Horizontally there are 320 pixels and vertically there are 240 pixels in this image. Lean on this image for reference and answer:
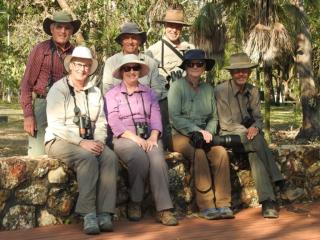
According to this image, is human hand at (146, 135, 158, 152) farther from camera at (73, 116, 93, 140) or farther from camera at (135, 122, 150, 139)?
camera at (73, 116, 93, 140)

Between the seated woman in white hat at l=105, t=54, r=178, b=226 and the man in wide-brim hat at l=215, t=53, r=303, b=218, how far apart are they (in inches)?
35.2

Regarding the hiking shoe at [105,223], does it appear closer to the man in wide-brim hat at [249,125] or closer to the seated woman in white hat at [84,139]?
the seated woman in white hat at [84,139]

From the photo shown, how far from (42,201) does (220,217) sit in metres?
1.81

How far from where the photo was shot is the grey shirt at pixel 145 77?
6.71 metres

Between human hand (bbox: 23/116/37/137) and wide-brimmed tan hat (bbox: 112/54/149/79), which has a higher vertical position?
wide-brimmed tan hat (bbox: 112/54/149/79)

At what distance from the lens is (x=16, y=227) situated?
5605 mm

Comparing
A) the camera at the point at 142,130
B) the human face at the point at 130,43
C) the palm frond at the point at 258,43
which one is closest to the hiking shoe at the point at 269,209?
the camera at the point at 142,130

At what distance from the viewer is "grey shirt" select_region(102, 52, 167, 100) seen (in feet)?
22.0

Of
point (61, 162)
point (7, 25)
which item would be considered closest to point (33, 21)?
point (7, 25)

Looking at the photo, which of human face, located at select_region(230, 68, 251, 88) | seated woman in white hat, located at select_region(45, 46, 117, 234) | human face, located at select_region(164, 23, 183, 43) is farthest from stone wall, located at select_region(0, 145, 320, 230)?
human face, located at select_region(164, 23, 183, 43)

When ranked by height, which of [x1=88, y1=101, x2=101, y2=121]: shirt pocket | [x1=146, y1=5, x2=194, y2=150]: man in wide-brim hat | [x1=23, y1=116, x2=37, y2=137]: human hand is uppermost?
[x1=146, y1=5, x2=194, y2=150]: man in wide-brim hat

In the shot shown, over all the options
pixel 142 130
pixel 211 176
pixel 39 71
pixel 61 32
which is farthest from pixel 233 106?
pixel 39 71

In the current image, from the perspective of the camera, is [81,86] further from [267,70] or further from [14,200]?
[267,70]

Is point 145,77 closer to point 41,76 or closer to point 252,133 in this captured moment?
point 41,76
